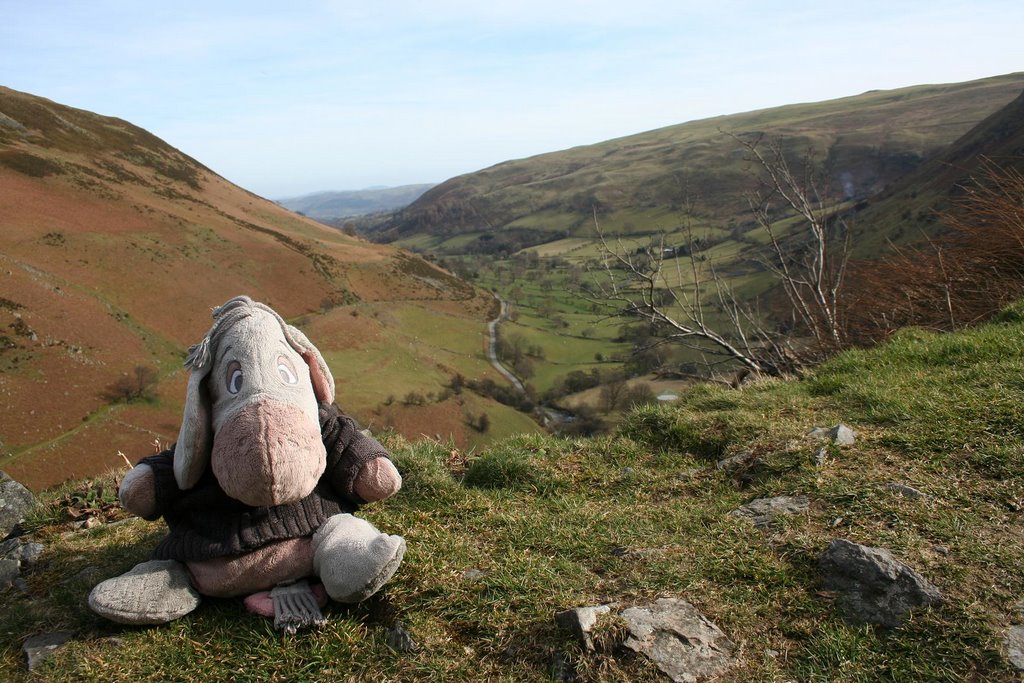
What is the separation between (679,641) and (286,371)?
273 cm

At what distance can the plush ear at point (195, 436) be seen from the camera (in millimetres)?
3641

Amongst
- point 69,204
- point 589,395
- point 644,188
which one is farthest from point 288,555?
point 644,188

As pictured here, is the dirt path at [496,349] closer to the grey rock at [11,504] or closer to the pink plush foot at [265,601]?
the grey rock at [11,504]

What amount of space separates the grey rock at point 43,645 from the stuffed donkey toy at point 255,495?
295 mm

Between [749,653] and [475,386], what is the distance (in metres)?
57.8

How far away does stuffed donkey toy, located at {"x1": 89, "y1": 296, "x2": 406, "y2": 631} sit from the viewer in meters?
3.42

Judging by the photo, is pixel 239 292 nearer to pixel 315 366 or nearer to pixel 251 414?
pixel 315 366

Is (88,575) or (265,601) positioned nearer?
(265,601)

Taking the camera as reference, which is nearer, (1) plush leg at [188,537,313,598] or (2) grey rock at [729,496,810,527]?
(1) plush leg at [188,537,313,598]

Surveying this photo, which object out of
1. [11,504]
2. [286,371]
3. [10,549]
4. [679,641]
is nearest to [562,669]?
[679,641]

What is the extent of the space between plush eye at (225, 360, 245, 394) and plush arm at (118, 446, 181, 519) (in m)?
0.77

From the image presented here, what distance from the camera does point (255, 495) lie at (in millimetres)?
3416

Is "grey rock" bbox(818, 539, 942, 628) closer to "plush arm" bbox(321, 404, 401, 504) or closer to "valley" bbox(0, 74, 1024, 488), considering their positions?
"plush arm" bbox(321, 404, 401, 504)

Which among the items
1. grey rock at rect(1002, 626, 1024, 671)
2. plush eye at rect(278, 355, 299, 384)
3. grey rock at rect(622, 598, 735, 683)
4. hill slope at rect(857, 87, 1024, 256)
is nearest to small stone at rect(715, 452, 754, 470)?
grey rock at rect(622, 598, 735, 683)
